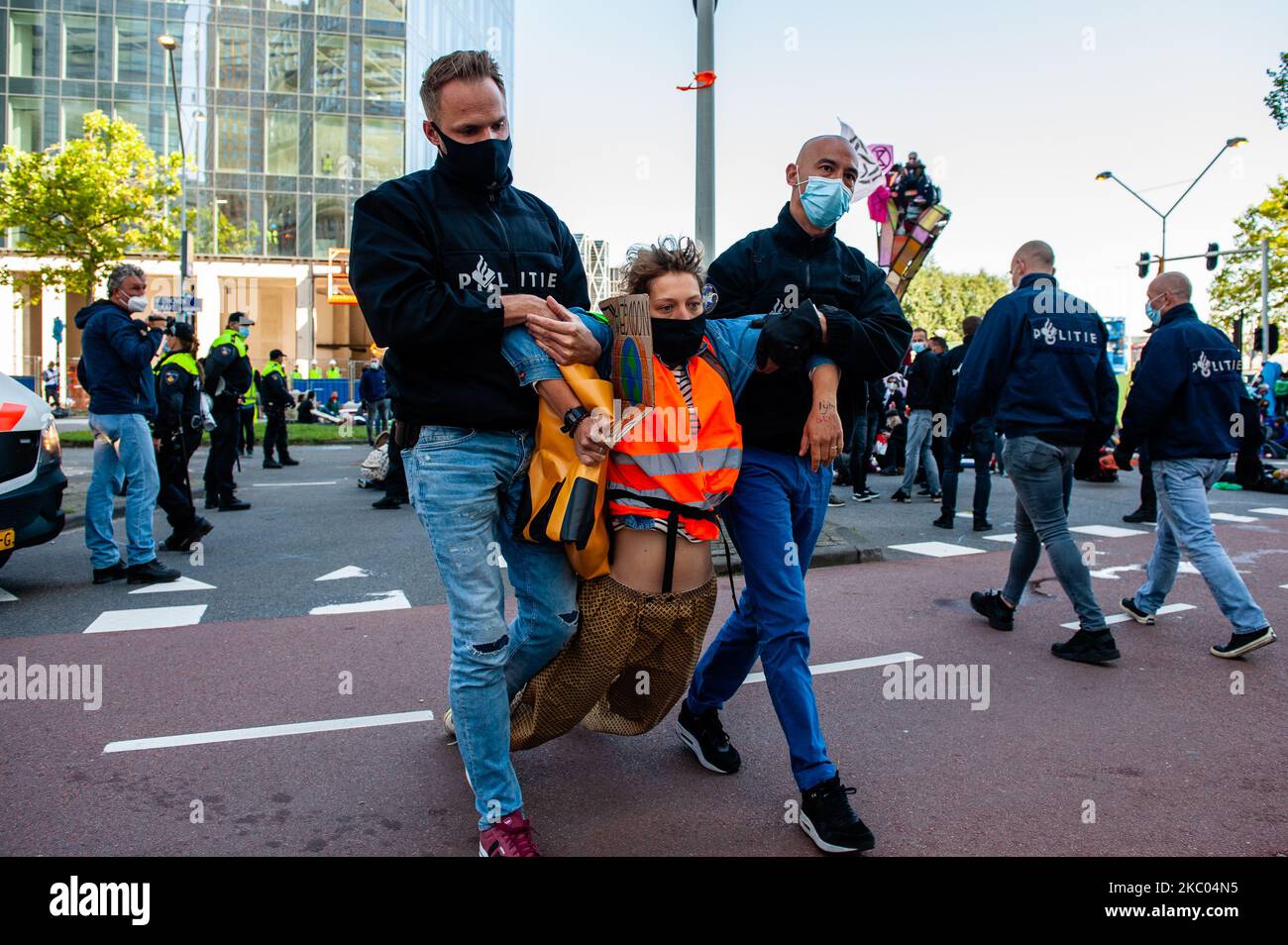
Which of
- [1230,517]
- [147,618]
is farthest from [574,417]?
[1230,517]

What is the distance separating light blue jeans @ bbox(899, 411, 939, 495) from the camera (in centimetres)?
1105

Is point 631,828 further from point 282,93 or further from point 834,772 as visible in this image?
point 282,93

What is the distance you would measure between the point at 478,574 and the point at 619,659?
512mm

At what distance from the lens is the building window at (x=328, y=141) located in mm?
43500

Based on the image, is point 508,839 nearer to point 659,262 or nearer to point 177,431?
point 659,262

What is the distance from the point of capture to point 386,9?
44.0 meters

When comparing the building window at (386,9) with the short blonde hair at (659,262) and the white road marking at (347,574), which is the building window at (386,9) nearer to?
the white road marking at (347,574)

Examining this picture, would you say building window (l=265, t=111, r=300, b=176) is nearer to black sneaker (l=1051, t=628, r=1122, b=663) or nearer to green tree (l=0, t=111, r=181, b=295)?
green tree (l=0, t=111, r=181, b=295)

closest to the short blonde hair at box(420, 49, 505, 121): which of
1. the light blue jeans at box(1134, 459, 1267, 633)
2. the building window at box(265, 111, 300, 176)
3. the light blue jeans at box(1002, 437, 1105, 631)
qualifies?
the light blue jeans at box(1002, 437, 1105, 631)

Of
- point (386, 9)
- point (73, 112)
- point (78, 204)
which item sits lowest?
point (78, 204)

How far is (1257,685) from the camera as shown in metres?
4.57
